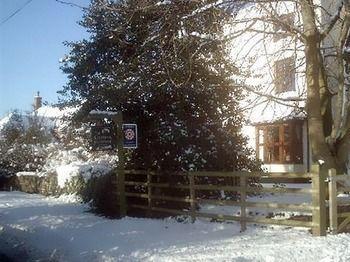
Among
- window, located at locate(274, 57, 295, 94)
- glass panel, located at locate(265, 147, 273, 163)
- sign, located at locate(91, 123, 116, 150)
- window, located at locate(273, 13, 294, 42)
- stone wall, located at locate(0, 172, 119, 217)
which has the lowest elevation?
stone wall, located at locate(0, 172, 119, 217)

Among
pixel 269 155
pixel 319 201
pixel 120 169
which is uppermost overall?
pixel 269 155

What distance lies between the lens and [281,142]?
2511cm

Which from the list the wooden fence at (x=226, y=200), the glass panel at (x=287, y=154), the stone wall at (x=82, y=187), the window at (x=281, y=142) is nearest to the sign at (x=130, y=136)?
the wooden fence at (x=226, y=200)

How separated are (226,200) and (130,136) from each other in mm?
3121

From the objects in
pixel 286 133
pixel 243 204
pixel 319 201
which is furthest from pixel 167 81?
pixel 286 133

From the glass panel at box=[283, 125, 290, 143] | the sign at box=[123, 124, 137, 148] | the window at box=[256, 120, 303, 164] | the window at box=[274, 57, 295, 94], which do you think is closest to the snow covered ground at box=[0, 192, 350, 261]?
the sign at box=[123, 124, 137, 148]

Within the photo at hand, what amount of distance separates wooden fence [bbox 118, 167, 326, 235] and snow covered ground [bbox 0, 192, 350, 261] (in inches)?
9.5

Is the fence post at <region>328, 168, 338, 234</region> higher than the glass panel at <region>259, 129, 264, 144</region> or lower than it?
lower

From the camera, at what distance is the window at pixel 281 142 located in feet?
80.3

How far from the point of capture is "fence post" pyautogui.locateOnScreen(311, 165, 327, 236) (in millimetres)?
9922

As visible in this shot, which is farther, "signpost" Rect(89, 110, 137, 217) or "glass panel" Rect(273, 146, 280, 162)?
"glass panel" Rect(273, 146, 280, 162)

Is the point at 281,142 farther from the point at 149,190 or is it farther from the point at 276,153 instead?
the point at 149,190

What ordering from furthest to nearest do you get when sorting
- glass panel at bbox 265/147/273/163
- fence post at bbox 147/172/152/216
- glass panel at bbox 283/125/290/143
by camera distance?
glass panel at bbox 265/147/273/163
glass panel at bbox 283/125/290/143
fence post at bbox 147/172/152/216

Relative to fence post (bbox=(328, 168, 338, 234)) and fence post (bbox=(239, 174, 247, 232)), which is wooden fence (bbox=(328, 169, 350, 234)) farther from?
fence post (bbox=(239, 174, 247, 232))
